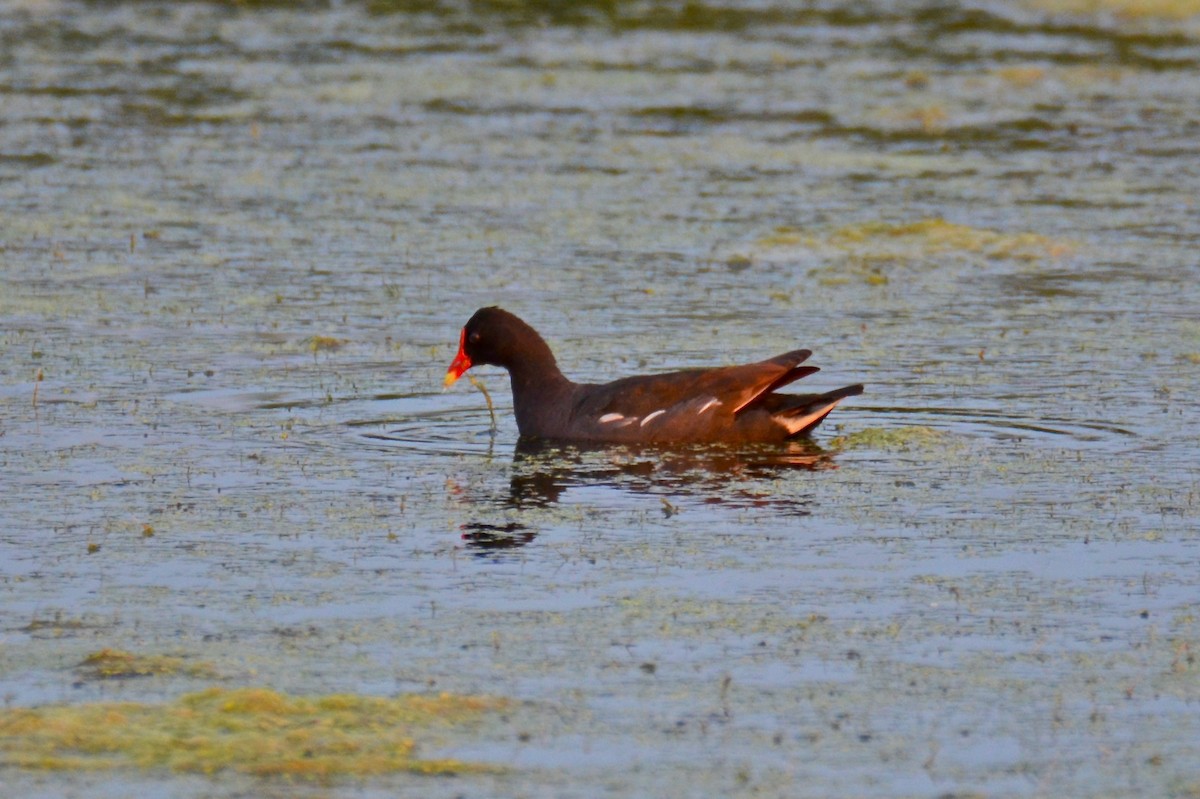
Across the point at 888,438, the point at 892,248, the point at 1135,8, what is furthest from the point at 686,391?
the point at 1135,8

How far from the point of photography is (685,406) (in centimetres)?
958

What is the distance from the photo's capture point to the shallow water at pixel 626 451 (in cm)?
597

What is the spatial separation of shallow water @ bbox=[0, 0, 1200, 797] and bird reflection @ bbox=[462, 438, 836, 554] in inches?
1.4

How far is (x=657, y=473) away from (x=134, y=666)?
3.29 m

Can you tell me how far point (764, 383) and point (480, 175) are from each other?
764 cm

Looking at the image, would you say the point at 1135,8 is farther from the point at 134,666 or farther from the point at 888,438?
the point at 134,666

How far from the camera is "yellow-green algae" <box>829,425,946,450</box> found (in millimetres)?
9531

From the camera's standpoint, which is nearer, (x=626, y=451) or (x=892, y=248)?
(x=626, y=451)

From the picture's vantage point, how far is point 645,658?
6305mm

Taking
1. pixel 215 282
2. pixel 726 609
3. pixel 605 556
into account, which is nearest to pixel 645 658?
pixel 726 609

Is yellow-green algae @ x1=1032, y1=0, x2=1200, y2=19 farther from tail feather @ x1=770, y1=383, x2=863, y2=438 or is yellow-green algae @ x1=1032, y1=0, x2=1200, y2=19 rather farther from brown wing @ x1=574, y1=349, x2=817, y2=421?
brown wing @ x1=574, y1=349, x2=817, y2=421

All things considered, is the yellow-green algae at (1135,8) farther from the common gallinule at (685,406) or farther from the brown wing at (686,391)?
the brown wing at (686,391)

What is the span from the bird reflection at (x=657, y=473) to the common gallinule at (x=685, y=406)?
7 cm

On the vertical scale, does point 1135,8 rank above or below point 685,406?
above
